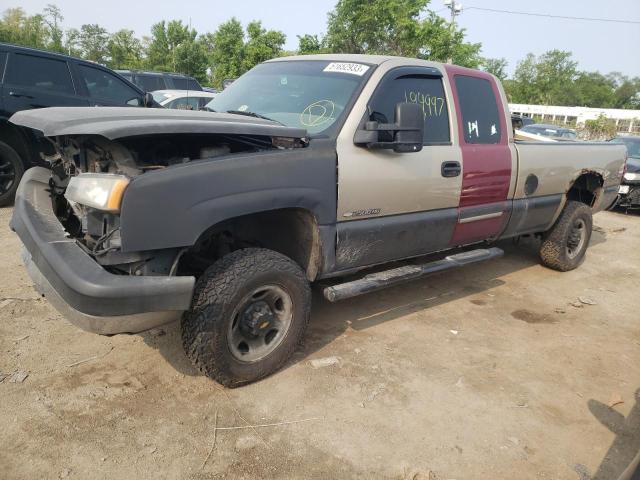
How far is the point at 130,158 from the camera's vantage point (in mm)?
2527

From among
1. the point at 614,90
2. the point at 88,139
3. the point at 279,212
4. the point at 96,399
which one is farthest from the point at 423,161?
the point at 614,90

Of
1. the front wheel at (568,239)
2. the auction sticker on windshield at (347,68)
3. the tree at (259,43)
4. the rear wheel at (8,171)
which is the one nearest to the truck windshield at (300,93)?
the auction sticker on windshield at (347,68)

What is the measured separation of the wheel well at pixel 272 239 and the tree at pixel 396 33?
84.8 feet

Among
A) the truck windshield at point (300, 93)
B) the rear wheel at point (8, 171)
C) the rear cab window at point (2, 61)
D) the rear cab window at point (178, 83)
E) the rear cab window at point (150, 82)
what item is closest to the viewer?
the truck windshield at point (300, 93)

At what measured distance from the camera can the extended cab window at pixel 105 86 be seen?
694 centimetres

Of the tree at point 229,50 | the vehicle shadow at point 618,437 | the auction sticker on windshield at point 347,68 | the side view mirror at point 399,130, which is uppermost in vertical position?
the tree at point 229,50

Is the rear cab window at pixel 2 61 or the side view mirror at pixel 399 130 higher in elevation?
the rear cab window at pixel 2 61

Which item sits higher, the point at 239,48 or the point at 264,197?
the point at 239,48

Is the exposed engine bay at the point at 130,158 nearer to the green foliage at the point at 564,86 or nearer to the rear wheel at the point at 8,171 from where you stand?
the rear wheel at the point at 8,171

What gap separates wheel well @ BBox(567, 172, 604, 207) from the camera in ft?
18.2

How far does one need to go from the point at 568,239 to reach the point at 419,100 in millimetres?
3000

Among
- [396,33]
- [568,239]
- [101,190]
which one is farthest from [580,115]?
[101,190]

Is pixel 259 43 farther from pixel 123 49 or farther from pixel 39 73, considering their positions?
pixel 39 73

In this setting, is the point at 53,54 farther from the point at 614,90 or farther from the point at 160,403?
the point at 614,90
